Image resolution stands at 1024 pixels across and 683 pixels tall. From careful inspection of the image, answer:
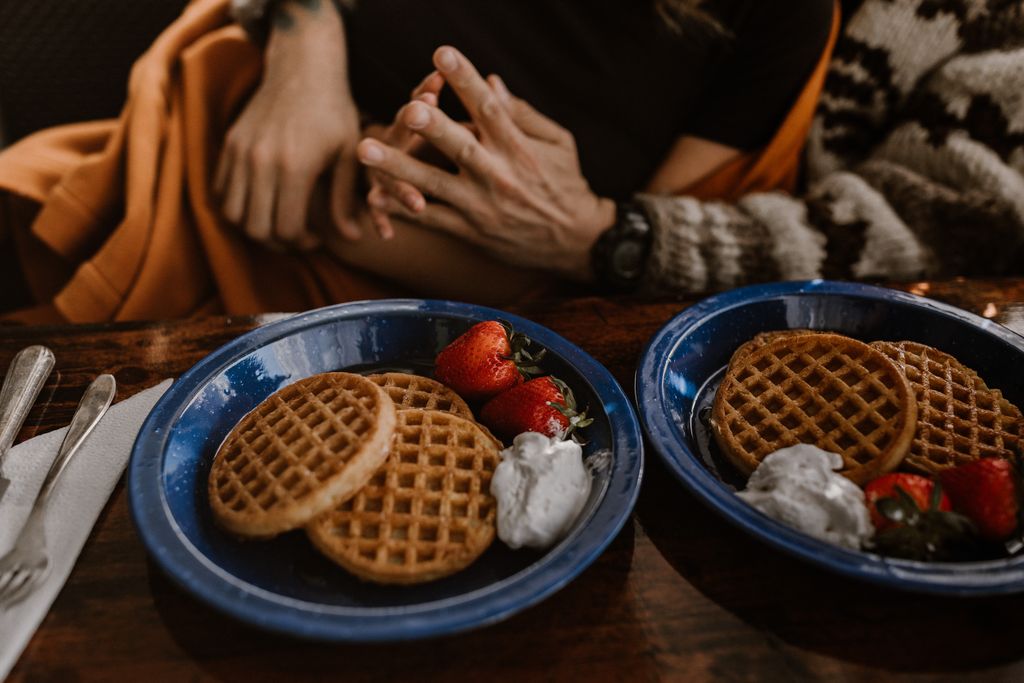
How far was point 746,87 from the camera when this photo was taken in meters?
1.35

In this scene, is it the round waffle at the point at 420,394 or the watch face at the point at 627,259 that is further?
the watch face at the point at 627,259

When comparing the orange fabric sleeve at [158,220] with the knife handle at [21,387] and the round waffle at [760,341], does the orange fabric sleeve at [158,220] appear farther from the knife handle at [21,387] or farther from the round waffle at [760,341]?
the round waffle at [760,341]

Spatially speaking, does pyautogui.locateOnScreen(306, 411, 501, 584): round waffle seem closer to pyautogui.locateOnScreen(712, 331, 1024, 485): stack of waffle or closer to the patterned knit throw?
pyautogui.locateOnScreen(712, 331, 1024, 485): stack of waffle

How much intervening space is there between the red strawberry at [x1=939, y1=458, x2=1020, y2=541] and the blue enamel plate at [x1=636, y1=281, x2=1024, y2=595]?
5 centimetres

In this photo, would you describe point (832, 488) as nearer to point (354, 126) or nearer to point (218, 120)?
point (354, 126)

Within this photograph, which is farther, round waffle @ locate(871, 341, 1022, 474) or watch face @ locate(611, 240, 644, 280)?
watch face @ locate(611, 240, 644, 280)

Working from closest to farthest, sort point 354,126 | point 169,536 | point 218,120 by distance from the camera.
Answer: point 169,536
point 354,126
point 218,120

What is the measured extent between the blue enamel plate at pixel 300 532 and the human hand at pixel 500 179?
1.14 ft

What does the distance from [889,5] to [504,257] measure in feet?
2.96

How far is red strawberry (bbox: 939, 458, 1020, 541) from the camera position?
23.9 inches

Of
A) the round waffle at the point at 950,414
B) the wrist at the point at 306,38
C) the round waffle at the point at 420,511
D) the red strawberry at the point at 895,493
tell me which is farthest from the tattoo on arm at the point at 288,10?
the red strawberry at the point at 895,493

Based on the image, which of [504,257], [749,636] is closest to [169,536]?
[749,636]

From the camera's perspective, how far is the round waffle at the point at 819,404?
723 mm

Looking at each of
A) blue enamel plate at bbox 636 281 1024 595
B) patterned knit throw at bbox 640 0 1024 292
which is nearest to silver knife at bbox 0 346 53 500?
blue enamel plate at bbox 636 281 1024 595
